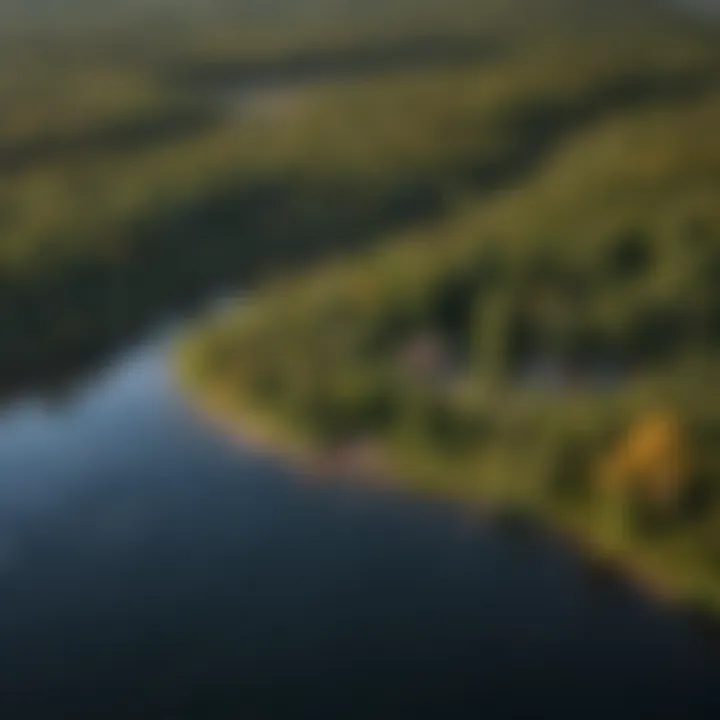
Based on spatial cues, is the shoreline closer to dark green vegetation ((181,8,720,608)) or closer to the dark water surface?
dark green vegetation ((181,8,720,608))

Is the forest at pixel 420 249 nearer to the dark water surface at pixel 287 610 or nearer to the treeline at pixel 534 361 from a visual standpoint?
the treeline at pixel 534 361

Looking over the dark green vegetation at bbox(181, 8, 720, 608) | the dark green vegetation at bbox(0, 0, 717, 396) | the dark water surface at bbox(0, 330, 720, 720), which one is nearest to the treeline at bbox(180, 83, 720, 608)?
the dark green vegetation at bbox(181, 8, 720, 608)

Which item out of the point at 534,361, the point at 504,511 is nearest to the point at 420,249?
the point at 534,361

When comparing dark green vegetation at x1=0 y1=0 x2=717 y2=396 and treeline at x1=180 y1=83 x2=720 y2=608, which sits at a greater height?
dark green vegetation at x1=0 y1=0 x2=717 y2=396

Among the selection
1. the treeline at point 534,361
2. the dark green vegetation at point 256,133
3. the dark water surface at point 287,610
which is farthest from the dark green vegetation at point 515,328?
the dark water surface at point 287,610

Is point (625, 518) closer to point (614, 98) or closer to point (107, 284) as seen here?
point (107, 284)
